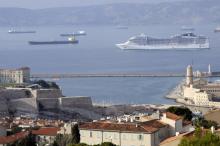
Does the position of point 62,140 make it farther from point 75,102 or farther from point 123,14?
point 123,14

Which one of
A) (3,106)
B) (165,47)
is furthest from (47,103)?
(165,47)

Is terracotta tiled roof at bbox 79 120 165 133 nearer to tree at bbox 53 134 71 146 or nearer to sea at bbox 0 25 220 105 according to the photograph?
tree at bbox 53 134 71 146

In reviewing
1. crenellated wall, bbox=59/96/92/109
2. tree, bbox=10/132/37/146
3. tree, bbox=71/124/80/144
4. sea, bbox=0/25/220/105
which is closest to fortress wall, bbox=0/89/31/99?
crenellated wall, bbox=59/96/92/109

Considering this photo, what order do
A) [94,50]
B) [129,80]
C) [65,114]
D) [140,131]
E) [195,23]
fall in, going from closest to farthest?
[140,131] → [65,114] → [129,80] → [94,50] → [195,23]

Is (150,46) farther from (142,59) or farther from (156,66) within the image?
(156,66)

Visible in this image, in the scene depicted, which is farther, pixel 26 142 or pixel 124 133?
pixel 26 142

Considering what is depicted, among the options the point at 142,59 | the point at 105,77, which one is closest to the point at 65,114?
the point at 105,77

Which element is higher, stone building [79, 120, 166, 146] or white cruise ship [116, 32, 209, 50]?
white cruise ship [116, 32, 209, 50]
